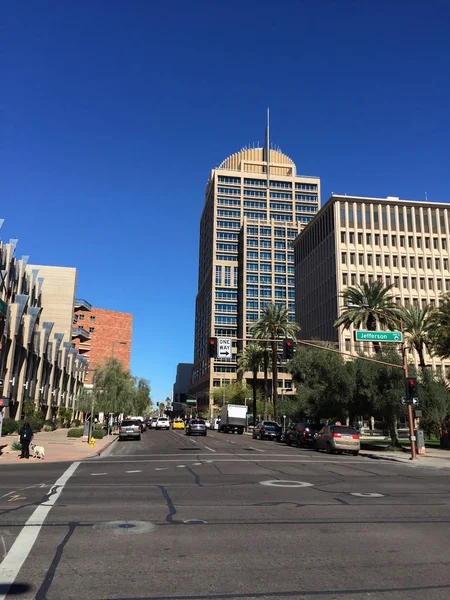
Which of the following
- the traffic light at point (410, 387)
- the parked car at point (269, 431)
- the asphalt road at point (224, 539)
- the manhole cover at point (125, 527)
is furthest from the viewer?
the parked car at point (269, 431)

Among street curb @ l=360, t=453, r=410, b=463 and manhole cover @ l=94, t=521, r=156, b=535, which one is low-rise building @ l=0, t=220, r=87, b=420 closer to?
street curb @ l=360, t=453, r=410, b=463

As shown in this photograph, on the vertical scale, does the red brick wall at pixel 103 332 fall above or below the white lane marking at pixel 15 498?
above

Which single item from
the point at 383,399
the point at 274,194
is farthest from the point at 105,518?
the point at 274,194

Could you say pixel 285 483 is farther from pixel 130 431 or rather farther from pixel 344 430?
pixel 130 431

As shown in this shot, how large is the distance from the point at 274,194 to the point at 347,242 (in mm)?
66182

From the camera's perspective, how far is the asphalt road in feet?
17.9

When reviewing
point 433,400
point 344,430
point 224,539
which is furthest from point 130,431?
point 224,539

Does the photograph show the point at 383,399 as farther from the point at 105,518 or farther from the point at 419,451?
the point at 105,518

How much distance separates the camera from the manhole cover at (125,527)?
7.96 meters

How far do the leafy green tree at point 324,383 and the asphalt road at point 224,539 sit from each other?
68.4 ft

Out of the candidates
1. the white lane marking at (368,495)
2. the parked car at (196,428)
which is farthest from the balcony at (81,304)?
the white lane marking at (368,495)

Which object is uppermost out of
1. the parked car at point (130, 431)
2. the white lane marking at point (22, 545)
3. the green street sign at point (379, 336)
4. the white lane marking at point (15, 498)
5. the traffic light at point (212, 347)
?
the green street sign at point (379, 336)

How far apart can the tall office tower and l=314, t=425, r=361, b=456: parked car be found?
99.7m

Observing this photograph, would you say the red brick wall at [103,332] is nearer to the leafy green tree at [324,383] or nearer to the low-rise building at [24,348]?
the low-rise building at [24,348]
